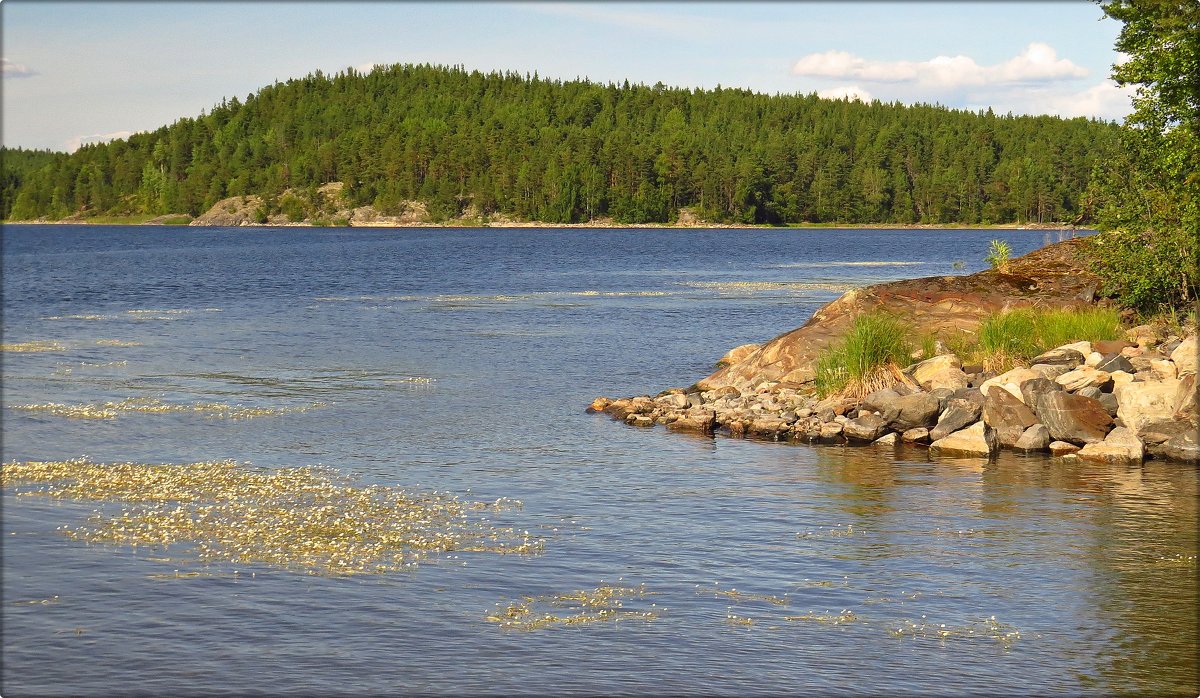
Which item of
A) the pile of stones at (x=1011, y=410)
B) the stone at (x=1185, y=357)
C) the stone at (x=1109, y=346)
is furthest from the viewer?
the stone at (x=1109, y=346)

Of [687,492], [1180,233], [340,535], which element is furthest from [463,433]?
[1180,233]

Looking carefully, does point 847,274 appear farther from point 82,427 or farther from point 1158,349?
point 82,427

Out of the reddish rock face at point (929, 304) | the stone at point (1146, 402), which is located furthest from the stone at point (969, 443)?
the reddish rock face at point (929, 304)

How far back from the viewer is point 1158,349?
3381 cm

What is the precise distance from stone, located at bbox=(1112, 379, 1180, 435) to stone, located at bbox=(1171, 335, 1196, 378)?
86 centimetres

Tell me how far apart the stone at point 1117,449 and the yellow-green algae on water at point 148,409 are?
21.2 metres

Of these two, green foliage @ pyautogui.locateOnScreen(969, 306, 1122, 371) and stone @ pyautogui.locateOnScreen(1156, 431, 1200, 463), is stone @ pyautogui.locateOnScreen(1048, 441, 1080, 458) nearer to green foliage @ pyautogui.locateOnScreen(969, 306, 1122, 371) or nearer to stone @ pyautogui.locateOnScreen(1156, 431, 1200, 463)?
stone @ pyautogui.locateOnScreen(1156, 431, 1200, 463)

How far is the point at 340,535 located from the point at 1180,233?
1054 inches

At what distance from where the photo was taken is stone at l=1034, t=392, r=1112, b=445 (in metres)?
29.5

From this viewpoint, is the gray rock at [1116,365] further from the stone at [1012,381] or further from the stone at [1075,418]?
the stone at [1075,418]

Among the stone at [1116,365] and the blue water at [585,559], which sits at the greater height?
the stone at [1116,365]

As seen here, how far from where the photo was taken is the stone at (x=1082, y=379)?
3083 cm

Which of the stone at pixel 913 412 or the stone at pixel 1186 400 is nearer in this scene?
the stone at pixel 1186 400

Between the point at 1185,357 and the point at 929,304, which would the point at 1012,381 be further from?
the point at 929,304
